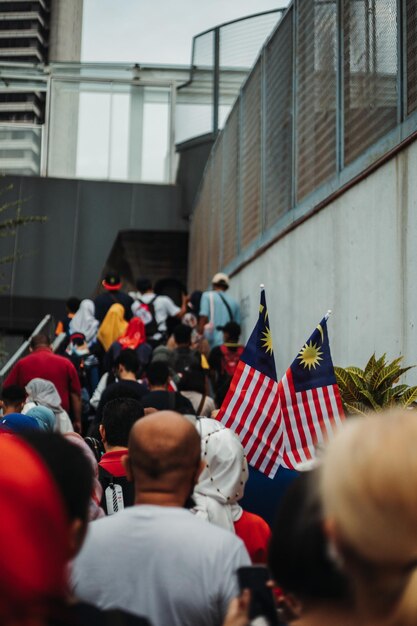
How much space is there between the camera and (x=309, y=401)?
5531mm

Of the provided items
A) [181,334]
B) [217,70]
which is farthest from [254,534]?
[217,70]

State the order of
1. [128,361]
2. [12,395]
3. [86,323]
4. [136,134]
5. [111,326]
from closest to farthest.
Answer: [12,395] < [128,361] < [111,326] < [86,323] < [136,134]

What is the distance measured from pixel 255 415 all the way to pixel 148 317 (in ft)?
25.7

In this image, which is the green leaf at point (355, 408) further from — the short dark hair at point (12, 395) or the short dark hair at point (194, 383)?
the short dark hair at point (12, 395)

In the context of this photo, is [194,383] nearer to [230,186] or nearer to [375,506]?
[375,506]

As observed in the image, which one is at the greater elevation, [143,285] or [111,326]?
[143,285]

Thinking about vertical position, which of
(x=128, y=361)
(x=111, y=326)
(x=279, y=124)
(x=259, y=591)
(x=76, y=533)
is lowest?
(x=259, y=591)

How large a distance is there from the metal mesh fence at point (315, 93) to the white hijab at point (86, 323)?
13.2ft

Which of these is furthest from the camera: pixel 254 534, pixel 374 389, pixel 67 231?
pixel 67 231

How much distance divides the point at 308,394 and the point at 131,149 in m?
20.0

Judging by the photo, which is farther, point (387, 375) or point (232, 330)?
point (232, 330)

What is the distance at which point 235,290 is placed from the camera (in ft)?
47.9

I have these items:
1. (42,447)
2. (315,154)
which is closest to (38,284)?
(315,154)

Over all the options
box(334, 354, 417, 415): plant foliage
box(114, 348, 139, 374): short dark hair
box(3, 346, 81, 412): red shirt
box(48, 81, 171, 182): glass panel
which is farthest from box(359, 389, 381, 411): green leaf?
box(48, 81, 171, 182): glass panel
